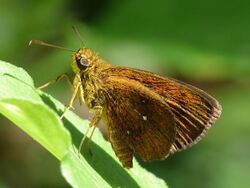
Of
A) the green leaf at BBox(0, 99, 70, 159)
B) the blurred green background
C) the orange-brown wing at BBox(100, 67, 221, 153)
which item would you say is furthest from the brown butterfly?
the green leaf at BBox(0, 99, 70, 159)

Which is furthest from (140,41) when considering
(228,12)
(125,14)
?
(228,12)

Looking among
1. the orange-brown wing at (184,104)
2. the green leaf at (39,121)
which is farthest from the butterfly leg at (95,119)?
the green leaf at (39,121)

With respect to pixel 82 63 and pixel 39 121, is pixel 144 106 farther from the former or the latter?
pixel 39 121

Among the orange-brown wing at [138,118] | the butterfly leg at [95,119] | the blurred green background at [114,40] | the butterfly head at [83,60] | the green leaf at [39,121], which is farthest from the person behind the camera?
the blurred green background at [114,40]

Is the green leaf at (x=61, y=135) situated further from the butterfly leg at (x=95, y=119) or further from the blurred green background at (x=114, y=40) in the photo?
the blurred green background at (x=114, y=40)

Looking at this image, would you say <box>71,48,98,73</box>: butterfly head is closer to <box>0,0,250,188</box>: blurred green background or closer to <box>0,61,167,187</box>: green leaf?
<box>0,61,167,187</box>: green leaf

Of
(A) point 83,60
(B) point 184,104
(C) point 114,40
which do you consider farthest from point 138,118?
(C) point 114,40

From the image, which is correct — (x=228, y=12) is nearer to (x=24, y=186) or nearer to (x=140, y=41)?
(x=140, y=41)
